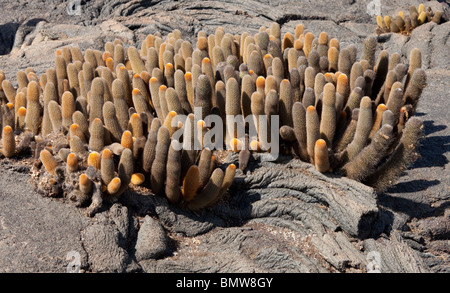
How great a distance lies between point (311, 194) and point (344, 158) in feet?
1.22

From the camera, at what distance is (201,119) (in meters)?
3.95

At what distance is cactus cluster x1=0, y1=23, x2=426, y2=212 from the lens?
11.2 feet

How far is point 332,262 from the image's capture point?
330cm

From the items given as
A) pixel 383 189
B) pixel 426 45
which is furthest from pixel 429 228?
pixel 426 45

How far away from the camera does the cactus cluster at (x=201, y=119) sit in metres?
3.41

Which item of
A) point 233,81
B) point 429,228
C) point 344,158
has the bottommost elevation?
point 429,228

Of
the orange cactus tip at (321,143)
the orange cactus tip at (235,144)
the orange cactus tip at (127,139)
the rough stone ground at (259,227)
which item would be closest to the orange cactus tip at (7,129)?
the rough stone ground at (259,227)

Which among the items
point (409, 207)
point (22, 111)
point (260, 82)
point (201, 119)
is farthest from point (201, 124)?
point (409, 207)

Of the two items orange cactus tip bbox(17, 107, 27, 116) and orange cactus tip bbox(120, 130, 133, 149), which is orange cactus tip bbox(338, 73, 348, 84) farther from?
orange cactus tip bbox(17, 107, 27, 116)

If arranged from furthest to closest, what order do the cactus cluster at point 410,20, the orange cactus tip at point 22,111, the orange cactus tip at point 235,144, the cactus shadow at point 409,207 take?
the cactus cluster at point 410,20, the orange cactus tip at point 22,111, the cactus shadow at point 409,207, the orange cactus tip at point 235,144

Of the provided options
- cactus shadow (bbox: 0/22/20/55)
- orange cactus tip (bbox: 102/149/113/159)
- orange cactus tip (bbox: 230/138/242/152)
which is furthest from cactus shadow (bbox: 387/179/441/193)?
cactus shadow (bbox: 0/22/20/55)

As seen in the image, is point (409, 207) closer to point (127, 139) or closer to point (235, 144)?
point (235, 144)

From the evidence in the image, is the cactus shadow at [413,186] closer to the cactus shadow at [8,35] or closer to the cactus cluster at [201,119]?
the cactus cluster at [201,119]
